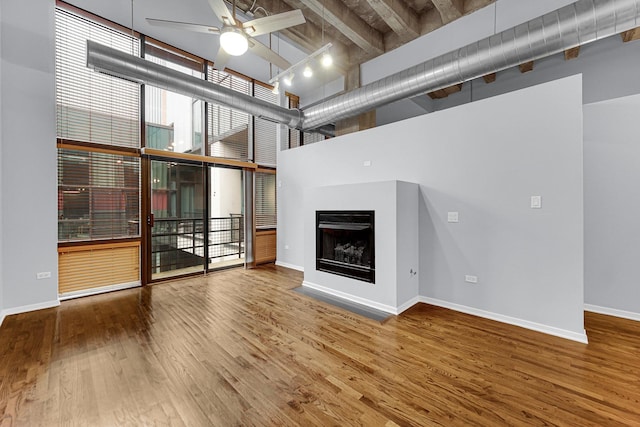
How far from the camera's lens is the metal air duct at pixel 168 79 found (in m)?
3.26

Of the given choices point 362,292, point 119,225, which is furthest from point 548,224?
point 119,225

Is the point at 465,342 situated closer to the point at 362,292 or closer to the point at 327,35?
the point at 362,292

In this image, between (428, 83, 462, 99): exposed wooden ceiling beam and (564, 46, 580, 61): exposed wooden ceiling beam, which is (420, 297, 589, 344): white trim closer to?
(564, 46, 580, 61): exposed wooden ceiling beam

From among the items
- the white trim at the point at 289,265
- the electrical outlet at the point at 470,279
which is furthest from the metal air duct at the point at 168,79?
the electrical outlet at the point at 470,279

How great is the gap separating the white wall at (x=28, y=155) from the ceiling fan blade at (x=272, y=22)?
320cm

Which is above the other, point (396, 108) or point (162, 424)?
point (396, 108)

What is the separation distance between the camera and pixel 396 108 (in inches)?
233

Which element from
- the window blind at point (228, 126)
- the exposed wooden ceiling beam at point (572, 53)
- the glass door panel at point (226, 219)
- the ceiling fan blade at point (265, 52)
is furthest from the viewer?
the glass door panel at point (226, 219)

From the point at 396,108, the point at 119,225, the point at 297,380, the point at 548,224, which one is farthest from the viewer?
the point at 396,108

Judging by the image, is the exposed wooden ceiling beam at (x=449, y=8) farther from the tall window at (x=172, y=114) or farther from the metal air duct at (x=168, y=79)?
the tall window at (x=172, y=114)

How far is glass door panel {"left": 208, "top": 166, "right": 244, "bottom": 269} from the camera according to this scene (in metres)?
5.69

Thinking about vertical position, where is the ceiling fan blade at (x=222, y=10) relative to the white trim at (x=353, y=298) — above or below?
above

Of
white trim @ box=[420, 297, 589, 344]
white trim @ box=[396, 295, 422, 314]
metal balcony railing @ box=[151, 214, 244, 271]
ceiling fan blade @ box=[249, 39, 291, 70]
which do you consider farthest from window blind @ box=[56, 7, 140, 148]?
white trim @ box=[420, 297, 589, 344]

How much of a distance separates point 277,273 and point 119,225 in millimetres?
2848
